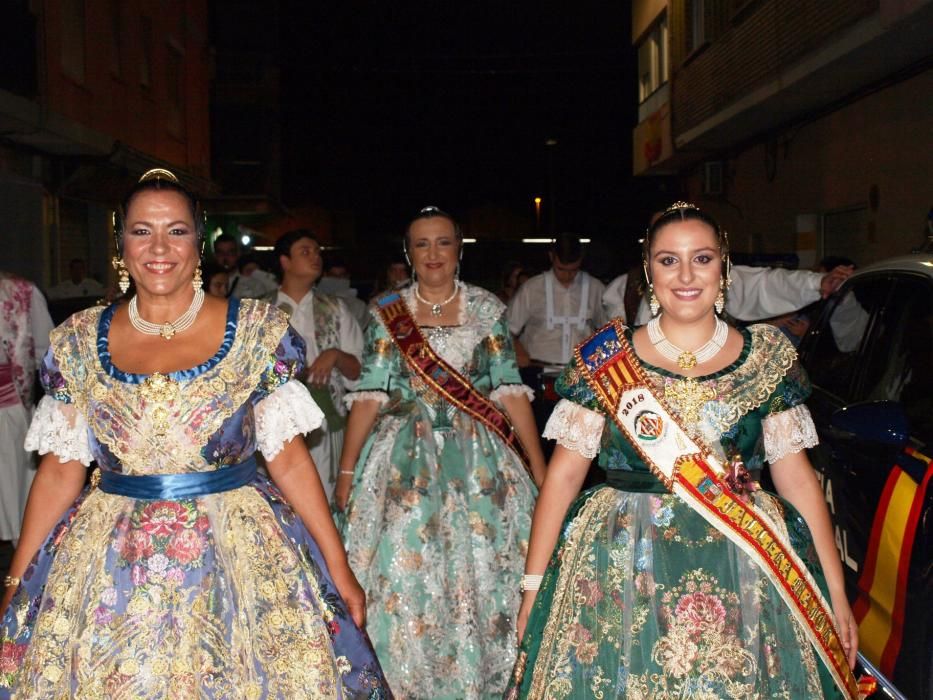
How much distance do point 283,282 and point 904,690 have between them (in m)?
4.85

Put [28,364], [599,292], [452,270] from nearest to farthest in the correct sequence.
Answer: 1. [452,270]
2. [28,364]
3. [599,292]

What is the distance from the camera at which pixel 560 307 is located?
10289mm

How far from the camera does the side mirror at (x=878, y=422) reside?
12.8 feet

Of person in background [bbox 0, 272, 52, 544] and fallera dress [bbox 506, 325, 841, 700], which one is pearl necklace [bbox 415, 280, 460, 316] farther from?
person in background [bbox 0, 272, 52, 544]

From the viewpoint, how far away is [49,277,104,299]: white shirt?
55.9ft

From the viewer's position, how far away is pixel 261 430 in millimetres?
3609

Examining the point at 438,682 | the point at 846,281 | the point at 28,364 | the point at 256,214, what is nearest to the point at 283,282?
the point at 28,364

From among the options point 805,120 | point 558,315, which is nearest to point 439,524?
point 558,315

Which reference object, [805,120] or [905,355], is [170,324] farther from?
[805,120]

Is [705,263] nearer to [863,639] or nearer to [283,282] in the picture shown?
[863,639]

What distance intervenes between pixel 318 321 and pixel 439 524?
7.77ft

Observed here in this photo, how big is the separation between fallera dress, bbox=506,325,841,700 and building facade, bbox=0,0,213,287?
42.0 feet

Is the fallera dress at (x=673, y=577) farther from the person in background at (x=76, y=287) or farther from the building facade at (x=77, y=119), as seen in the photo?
the person in background at (x=76, y=287)

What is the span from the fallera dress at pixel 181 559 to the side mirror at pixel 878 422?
1709mm
